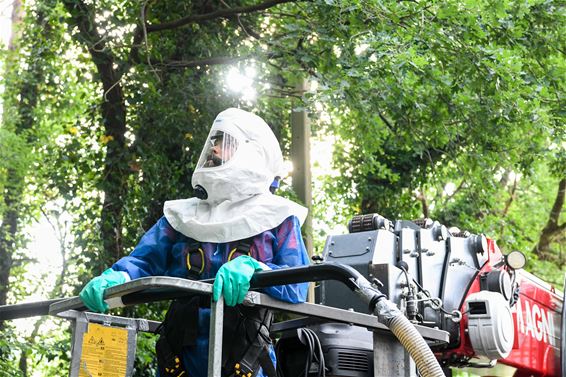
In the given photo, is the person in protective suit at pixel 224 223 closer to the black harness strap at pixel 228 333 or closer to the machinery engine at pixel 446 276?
the black harness strap at pixel 228 333

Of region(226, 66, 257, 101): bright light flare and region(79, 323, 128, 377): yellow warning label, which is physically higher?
region(226, 66, 257, 101): bright light flare

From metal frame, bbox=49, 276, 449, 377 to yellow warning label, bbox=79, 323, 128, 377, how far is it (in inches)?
2.1

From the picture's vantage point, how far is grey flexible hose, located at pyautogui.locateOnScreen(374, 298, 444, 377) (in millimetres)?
2828

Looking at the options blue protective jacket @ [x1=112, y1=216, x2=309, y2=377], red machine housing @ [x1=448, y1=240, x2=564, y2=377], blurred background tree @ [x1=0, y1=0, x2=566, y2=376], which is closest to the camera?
Answer: blue protective jacket @ [x1=112, y1=216, x2=309, y2=377]

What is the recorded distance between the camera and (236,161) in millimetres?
3961

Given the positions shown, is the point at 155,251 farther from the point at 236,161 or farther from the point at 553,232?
the point at 553,232

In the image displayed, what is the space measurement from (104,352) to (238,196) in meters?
0.84

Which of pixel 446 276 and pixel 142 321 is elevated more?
pixel 446 276

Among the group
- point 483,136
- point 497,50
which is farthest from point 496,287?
point 483,136

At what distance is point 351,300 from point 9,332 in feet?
17.6

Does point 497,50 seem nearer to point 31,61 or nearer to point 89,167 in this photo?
point 89,167

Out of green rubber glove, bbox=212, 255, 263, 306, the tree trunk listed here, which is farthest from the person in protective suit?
the tree trunk

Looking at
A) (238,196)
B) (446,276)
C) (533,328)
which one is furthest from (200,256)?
(533,328)

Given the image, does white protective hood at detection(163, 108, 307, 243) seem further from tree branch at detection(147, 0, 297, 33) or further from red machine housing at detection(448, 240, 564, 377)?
tree branch at detection(147, 0, 297, 33)
